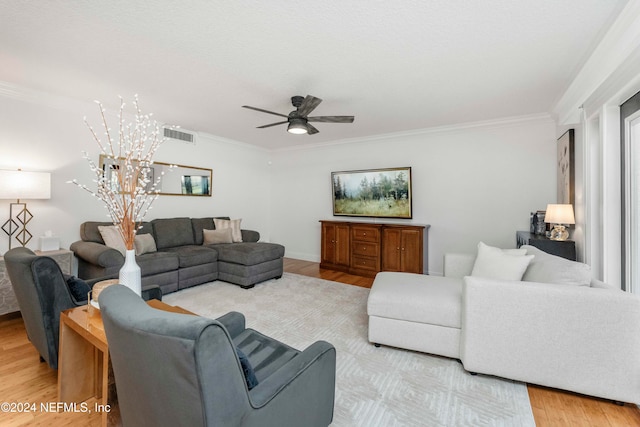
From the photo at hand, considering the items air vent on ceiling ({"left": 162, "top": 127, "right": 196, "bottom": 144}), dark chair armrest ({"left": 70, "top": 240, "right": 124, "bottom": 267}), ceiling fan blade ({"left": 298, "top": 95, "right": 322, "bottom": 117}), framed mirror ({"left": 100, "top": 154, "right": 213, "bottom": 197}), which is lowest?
dark chair armrest ({"left": 70, "top": 240, "right": 124, "bottom": 267})

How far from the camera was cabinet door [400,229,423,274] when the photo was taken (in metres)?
4.52

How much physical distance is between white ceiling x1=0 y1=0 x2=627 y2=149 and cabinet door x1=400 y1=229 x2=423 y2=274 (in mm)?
1897

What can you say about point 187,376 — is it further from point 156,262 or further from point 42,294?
point 156,262

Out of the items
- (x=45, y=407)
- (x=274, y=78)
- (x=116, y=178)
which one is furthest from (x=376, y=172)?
(x=45, y=407)

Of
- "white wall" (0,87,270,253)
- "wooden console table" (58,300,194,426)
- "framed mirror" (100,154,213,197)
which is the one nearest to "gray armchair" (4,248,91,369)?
"wooden console table" (58,300,194,426)

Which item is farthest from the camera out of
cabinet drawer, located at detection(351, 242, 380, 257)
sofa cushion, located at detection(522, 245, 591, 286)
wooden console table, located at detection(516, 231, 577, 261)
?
cabinet drawer, located at detection(351, 242, 380, 257)

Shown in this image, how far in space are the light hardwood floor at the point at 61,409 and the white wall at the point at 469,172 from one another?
2921 mm

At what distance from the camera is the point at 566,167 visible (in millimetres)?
3518

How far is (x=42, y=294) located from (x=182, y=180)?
136 inches

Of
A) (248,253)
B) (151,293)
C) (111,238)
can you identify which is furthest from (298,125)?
(111,238)

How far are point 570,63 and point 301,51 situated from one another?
2446 mm

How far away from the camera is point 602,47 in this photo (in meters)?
2.22

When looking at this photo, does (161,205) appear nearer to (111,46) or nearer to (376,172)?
(111,46)

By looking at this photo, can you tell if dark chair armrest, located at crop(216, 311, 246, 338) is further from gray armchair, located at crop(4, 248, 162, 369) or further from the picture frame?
the picture frame
